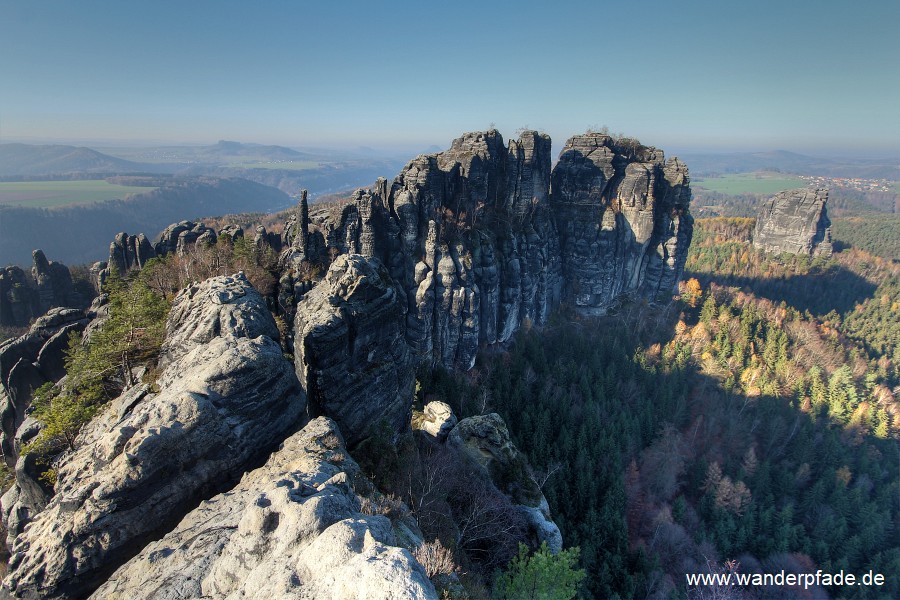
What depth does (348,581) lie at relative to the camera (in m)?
5.23

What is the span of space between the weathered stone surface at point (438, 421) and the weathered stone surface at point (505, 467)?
120cm

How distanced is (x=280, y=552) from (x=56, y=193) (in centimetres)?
22481

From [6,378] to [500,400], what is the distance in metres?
31.3

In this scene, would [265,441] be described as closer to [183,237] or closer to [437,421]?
[437,421]

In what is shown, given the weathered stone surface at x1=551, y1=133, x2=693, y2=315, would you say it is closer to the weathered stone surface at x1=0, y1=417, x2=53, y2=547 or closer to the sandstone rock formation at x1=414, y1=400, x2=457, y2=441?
the sandstone rock formation at x1=414, y1=400, x2=457, y2=441

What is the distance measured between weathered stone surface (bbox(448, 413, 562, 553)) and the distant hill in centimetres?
9096

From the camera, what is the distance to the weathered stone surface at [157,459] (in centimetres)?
779

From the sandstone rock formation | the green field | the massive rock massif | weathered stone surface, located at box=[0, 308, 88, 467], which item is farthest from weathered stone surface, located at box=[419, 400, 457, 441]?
the green field

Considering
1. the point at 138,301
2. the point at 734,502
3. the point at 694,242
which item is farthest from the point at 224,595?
the point at 694,242

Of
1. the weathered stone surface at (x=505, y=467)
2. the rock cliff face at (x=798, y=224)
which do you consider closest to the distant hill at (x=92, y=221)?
the weathered stone surface at (x=505, y=467)

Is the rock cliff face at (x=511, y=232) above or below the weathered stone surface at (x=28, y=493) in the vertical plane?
above

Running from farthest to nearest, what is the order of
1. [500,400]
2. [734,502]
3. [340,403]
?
1. [500,400]
2. [734,502]
3. [340,403]

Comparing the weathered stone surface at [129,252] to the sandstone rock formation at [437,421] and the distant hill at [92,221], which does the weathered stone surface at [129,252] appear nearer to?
the sandstone rock formation at [437,421]

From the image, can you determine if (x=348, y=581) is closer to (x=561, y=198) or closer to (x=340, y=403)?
(x=340, y=403)
